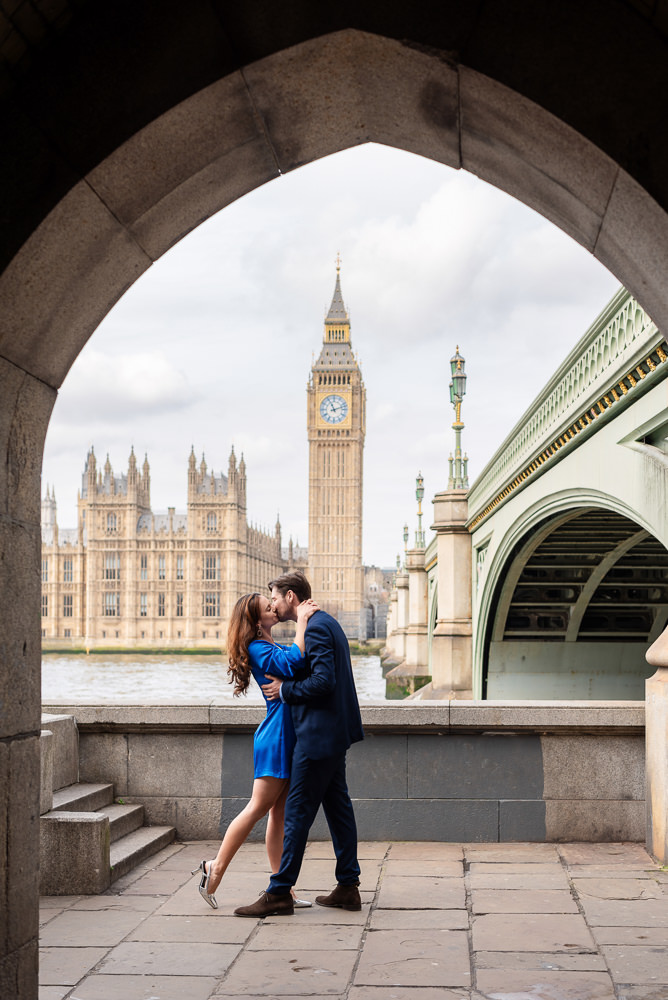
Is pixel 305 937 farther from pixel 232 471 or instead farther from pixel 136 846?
pixel 232 471

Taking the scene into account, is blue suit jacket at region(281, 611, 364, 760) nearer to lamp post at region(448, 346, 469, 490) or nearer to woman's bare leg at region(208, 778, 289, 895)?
woman's bare leg at region(208, 778, 289, 895)

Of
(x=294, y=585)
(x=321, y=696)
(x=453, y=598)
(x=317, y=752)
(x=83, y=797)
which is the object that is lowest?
(x=83, y=797)

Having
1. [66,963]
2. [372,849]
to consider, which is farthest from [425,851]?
[66,963]

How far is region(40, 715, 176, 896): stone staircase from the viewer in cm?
515

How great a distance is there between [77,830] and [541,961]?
2.29m

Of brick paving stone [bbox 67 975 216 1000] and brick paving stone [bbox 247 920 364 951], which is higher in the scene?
brick paving stone [bbox 67 975 216 1000]

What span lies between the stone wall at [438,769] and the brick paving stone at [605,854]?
0.41ft

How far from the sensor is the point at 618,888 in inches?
202

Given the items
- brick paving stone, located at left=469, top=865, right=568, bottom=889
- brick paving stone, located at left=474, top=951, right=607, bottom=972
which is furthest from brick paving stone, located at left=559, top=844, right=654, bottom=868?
brick paving stone, located at left=474, top=951, right=607, bottom=972

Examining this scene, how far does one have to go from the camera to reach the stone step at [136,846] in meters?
5.49

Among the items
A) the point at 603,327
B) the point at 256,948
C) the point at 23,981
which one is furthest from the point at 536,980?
the point at 603,327

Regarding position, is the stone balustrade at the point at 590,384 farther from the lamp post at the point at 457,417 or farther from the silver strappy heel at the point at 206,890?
the lamp post at the point at 457,417

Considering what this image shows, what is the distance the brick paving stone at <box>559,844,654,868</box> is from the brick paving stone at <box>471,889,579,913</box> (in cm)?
75

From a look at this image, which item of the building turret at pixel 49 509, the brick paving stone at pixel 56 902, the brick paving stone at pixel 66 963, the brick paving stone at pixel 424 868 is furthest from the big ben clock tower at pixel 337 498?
the brick paving stone at pixel 66 963
